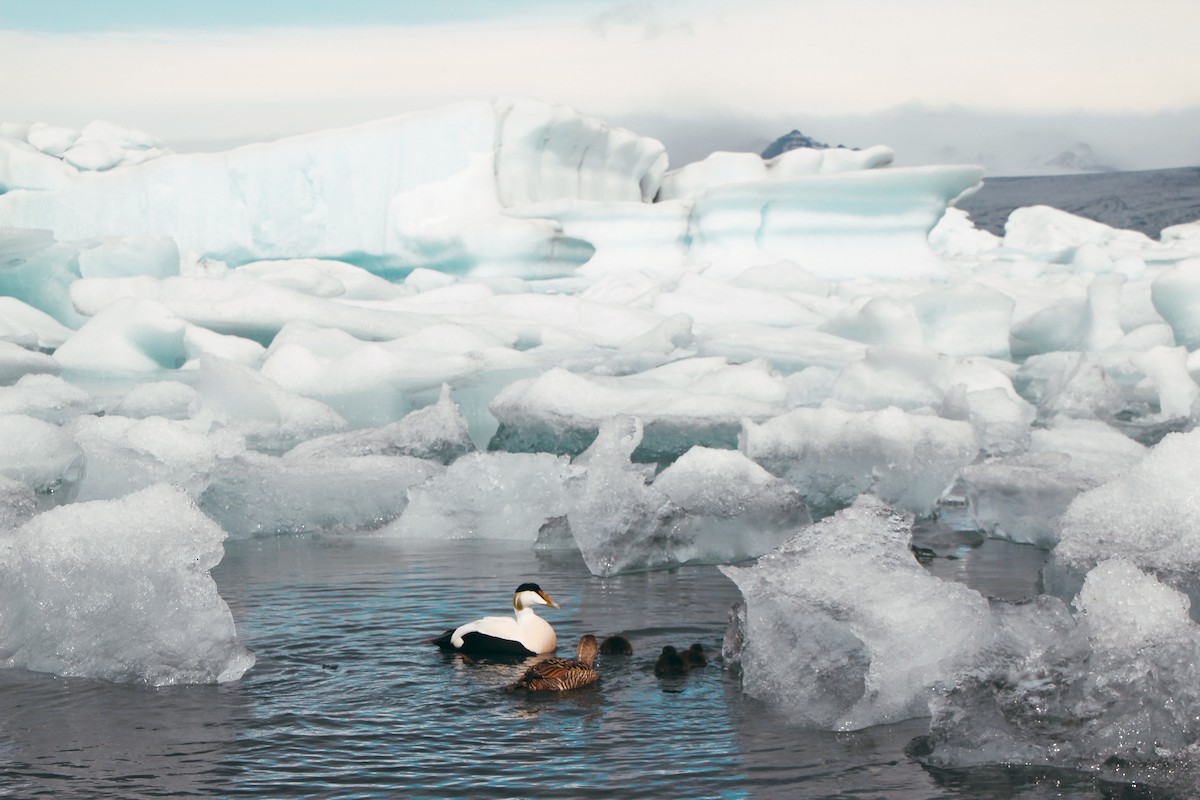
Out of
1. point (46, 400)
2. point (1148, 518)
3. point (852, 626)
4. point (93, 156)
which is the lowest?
point (46, 400)

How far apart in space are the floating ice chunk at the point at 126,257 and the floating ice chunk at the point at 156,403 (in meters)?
5.64

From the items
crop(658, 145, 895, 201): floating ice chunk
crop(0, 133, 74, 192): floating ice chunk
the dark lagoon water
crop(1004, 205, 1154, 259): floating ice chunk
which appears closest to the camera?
the dark lagoon water

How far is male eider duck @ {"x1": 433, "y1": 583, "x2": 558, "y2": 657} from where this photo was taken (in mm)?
5480

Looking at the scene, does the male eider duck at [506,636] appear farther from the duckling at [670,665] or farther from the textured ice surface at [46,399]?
the textured ice surface at [46,399]

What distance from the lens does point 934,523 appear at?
936 centimetres

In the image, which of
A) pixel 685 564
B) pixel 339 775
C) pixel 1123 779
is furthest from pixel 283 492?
pixel 1123 779

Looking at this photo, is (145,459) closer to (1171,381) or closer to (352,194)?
(1171,381)

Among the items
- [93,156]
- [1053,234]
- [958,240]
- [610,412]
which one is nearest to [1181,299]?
[610,412]

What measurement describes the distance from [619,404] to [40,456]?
4.76 meters

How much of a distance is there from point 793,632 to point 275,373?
9.15m

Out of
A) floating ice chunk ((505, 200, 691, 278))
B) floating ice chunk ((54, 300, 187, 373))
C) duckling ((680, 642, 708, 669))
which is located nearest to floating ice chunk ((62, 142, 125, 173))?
floating ice chunk ((505, 200, 691, 278))

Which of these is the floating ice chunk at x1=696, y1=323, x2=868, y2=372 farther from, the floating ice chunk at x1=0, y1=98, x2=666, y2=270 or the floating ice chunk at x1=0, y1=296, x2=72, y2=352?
the floating ice chunk at x1=0, y1=296, x2=72, y2=352

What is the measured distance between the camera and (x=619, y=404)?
1105 cm

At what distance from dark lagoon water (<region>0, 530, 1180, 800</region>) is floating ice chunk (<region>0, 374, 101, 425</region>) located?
23.3ft
